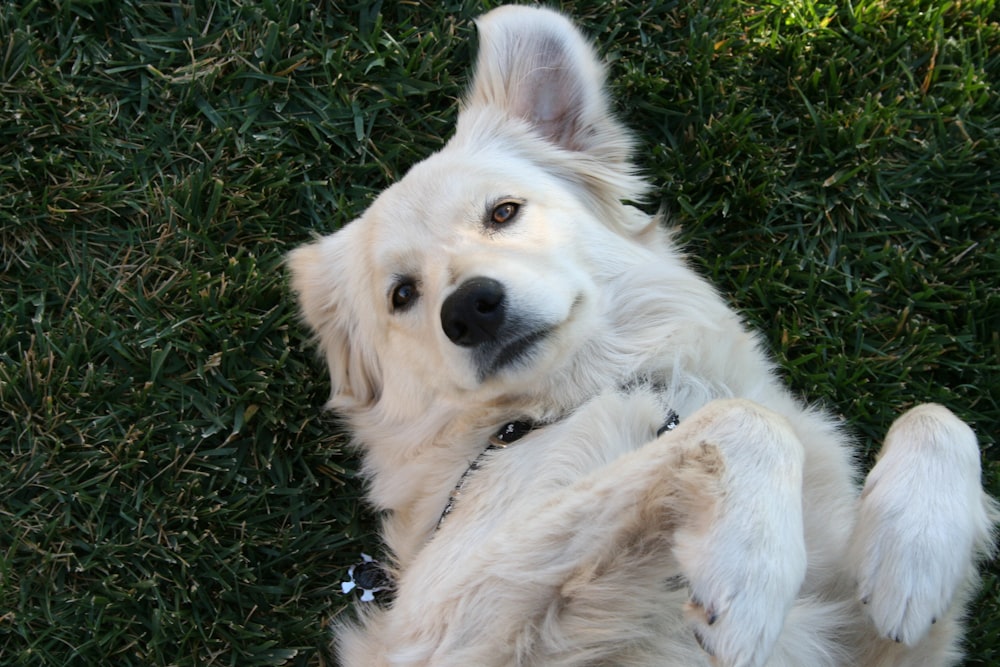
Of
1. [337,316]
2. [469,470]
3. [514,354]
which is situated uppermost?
[514,354]

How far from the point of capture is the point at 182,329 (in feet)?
12.1

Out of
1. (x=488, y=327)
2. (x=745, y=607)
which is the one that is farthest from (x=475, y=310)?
(x=745, y=607)

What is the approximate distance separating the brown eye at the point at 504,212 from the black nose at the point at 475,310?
388 millimetres

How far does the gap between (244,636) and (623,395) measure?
1.93 m

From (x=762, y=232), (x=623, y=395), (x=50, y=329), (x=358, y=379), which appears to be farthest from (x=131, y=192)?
(x=762, y=232)

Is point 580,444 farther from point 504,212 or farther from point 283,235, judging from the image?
point 283,235

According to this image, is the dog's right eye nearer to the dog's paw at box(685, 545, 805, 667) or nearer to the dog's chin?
the dog's chin

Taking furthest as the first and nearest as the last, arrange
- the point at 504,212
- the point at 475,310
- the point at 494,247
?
the point at 504,212
the point at 494,247
the point at 475,310

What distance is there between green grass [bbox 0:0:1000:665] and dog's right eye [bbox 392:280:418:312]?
0.89m

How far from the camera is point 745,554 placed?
1945mm

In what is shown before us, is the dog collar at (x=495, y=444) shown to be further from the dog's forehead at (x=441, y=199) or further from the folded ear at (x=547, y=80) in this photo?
the folded ear at (x=547, y=80)

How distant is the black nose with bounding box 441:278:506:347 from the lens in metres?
2.55

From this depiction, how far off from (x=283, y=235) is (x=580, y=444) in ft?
6.71

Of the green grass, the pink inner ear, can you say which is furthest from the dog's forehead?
the green grass
